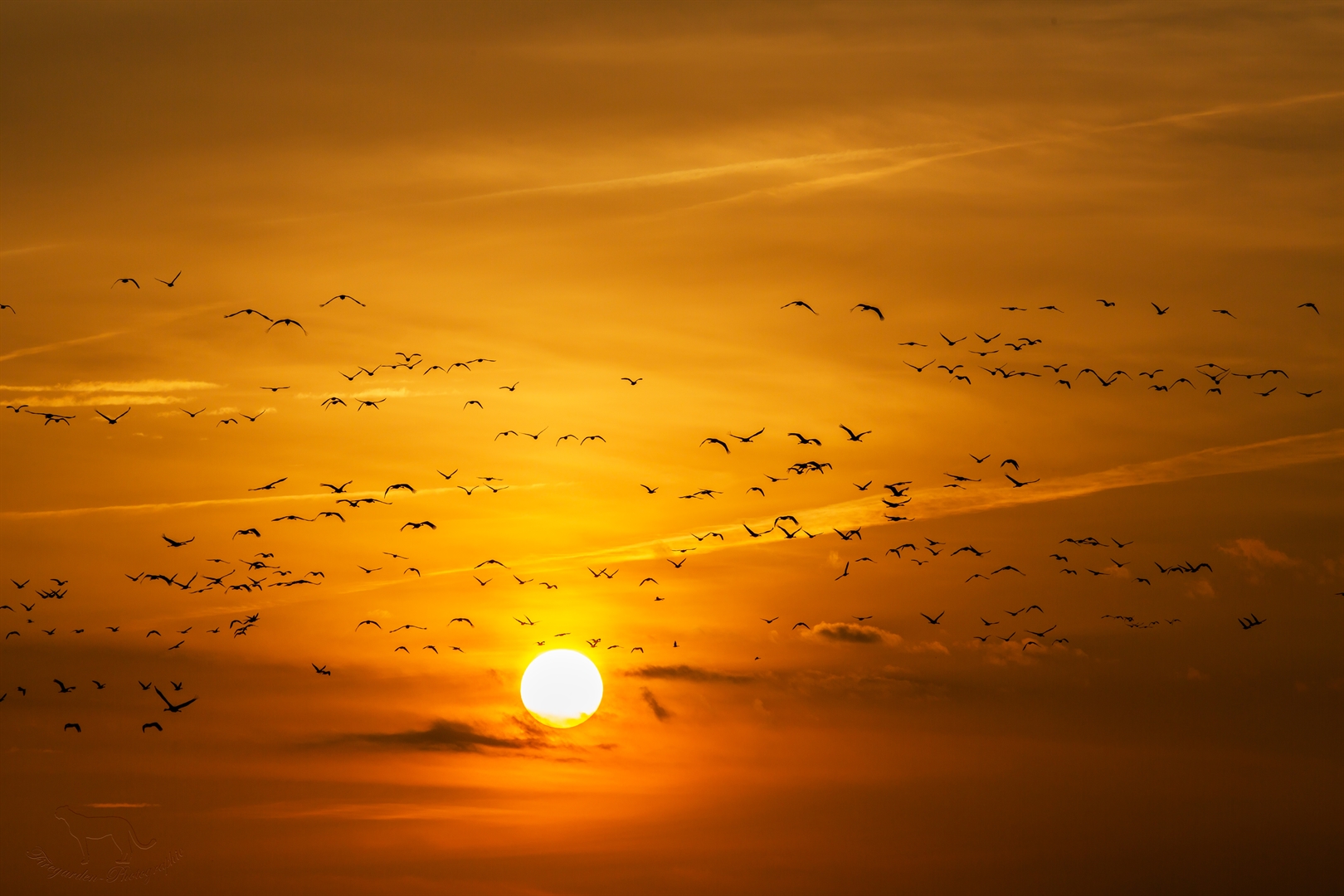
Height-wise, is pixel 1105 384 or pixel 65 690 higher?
pixel 1105 384

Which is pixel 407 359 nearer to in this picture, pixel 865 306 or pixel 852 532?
pixel 865 306


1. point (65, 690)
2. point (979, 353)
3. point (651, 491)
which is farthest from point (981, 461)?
point (65, 690)

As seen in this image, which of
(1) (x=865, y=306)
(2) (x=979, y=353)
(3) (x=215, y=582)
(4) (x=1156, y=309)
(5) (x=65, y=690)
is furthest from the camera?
(3) (x=215, y=582)

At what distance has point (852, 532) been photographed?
393ft

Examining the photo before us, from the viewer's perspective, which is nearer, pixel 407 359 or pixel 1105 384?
pixel 407 359

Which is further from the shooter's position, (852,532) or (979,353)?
(852,532)

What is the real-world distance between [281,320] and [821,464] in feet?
141

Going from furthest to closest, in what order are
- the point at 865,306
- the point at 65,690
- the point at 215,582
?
the point at 215,582
the point at 65,690
the point at 865,306

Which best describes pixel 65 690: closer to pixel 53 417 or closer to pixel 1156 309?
pixel 53 417

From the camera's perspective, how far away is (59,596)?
4786 inches

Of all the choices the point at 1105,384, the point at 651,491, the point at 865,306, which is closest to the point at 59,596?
the point at 651,491

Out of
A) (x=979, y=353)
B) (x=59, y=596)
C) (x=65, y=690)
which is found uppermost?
(x=979, y=353)

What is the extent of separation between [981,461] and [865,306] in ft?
77.5

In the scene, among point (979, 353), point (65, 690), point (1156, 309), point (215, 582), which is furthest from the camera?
point (215, 582)
